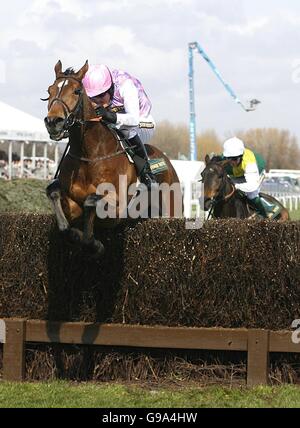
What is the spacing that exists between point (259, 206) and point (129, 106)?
3.62 m

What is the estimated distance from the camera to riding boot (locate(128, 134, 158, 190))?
7.59 m

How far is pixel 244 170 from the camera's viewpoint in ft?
33.8

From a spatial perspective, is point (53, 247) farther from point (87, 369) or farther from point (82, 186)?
point (87, 369)

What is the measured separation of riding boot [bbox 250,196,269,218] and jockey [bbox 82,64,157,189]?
112 inches

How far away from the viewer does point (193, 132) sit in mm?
55375

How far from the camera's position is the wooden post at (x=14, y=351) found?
6930mm

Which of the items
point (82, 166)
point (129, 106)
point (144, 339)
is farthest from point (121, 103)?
point (144, 339)

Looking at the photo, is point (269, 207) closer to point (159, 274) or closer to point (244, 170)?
point (244, 170)

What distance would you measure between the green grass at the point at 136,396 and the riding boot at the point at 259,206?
4.28 metres

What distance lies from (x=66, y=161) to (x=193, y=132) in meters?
48.7
